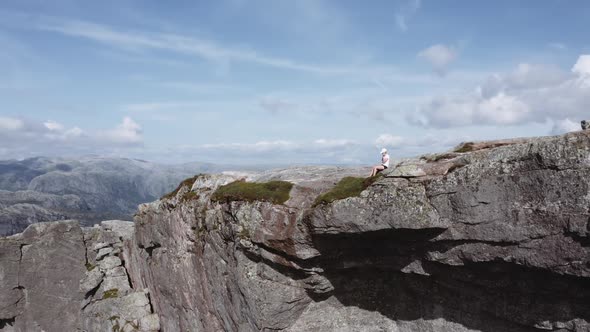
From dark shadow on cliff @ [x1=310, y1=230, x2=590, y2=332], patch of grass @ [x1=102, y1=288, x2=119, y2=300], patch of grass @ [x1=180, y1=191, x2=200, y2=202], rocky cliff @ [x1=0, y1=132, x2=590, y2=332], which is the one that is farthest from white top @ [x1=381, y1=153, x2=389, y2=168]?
patch of grass @ [x1=102, y1=288, x2=119, y2=300]

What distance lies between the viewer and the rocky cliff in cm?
2466

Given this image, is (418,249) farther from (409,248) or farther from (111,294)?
(111,294)

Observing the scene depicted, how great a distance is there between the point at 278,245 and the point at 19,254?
49.3 metres

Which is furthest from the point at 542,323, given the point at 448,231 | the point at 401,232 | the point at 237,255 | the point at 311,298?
the point at 237,255

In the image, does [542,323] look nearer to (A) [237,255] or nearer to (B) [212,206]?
(A) [237,255]

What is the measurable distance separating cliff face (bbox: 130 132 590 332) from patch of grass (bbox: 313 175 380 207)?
0.65 meters

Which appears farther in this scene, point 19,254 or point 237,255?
point 19,254

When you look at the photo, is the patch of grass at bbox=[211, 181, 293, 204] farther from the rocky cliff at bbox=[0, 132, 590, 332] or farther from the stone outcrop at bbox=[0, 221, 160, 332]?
the stone outcrop at bbox=[0, 221, 160, 332]

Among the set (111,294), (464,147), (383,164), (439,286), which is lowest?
(111,294)

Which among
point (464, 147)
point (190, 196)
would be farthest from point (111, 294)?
point (464, 147)

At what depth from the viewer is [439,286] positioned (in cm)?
3209

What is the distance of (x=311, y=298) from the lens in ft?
115

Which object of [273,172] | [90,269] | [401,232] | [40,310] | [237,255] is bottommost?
[40,310]

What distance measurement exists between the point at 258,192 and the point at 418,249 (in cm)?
1372
